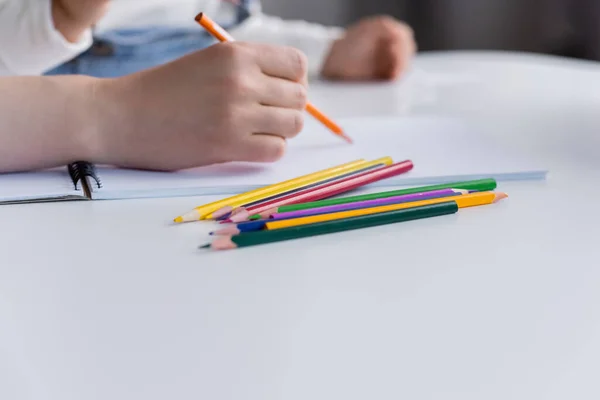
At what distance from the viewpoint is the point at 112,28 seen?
876mm

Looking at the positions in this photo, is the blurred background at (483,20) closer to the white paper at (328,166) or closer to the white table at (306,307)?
the white paper at (328,166)

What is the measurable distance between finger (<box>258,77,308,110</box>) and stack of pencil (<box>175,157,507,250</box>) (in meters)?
0.07

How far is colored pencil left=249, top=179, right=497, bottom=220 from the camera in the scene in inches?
14.0

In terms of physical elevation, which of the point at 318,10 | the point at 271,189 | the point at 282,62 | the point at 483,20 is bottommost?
the point at 271,189

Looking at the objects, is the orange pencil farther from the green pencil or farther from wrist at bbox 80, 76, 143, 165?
the green pencil

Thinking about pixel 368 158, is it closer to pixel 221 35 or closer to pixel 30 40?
pixel 221 35

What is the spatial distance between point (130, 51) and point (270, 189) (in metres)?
0.49

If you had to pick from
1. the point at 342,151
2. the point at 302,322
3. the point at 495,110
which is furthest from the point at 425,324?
the point at 495,110

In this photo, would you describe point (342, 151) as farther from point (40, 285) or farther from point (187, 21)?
point (187, 21)

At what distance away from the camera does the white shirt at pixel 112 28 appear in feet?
2.06

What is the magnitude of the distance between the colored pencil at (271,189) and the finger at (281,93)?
0.19 ft

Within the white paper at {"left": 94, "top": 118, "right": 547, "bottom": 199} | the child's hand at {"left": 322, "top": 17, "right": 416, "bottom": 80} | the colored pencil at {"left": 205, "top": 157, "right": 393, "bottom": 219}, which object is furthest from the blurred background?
the colored pencil at {"left": 205, "top": 157, "right": 393, "bottom": 219}

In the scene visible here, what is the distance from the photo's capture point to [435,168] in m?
0.46

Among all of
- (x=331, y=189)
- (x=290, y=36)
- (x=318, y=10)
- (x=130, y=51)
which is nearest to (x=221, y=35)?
(x=331, y=189)
